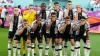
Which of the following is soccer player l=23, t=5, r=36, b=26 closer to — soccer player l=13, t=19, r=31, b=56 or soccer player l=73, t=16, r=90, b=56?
soccer player l=13, t=19, r=31, b=56

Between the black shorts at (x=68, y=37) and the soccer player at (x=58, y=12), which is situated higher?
the soccer player at (x=58, y=12)

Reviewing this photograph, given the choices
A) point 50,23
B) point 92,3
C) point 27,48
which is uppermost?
point 50,23

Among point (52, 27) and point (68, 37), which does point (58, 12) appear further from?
point (68, 37)

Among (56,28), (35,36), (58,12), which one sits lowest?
(35,36)

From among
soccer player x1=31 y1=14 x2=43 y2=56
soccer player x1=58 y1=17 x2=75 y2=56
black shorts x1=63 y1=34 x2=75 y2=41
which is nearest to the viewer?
soccer player x1=58 y1=17 x2=75 y2=56

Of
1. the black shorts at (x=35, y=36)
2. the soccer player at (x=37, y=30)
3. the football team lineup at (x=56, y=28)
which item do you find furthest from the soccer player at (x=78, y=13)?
the black shorts at (x=35, y=36)

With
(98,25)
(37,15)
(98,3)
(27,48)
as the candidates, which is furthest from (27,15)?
(98,3)

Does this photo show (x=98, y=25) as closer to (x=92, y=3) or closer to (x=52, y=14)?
(x=52, y=14)

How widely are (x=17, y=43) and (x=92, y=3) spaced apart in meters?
33.9

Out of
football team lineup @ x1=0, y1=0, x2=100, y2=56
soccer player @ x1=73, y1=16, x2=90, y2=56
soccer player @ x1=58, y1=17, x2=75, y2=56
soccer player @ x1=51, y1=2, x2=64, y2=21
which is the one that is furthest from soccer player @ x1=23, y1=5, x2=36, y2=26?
soccer player @ x1=73, y1=16, x2=90, y2=56

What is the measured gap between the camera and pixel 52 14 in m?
12.3

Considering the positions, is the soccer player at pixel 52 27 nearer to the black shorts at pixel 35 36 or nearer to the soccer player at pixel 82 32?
the black shorts at pixel 35 36

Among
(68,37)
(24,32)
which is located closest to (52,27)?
(68,37)

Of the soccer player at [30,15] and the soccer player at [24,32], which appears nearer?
the soccer player at [24,32]
